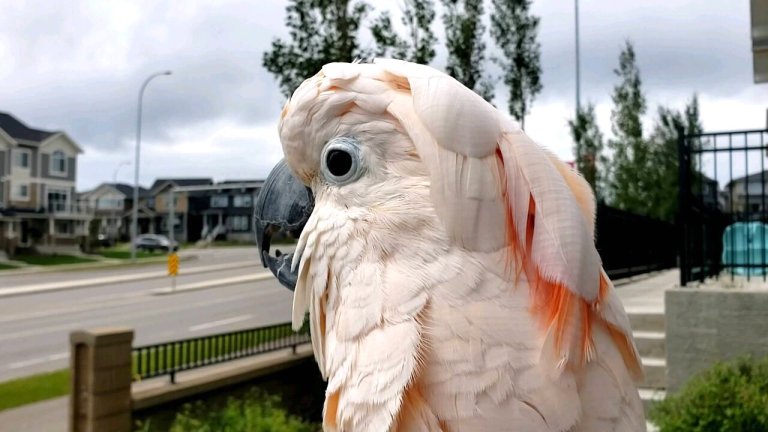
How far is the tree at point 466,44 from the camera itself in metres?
6.63

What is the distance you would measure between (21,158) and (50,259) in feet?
9.90

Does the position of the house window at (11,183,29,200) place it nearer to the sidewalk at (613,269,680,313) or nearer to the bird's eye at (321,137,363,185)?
the sidewalk at (613,269,680,313)

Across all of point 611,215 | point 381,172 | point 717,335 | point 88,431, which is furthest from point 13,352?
point 381,172

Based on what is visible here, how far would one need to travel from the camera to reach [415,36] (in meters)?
6.35

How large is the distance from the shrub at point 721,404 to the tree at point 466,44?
4039 millimetres

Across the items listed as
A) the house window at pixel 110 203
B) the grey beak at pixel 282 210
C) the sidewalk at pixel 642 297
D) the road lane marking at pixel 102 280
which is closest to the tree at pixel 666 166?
the sidewalk at pixel 642 297

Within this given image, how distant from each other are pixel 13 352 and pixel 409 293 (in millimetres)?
9473

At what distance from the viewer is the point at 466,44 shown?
664cm

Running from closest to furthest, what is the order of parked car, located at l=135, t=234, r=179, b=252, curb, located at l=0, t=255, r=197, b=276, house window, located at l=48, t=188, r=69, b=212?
curb, located at l=0, t=255, r=197, b=276 → house window, located at l=48, t=188, r=69, b=212 → parked car, located at l=135, t=234, r=179, b=252

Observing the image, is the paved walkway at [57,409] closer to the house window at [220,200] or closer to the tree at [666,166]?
the tree at [666,166]

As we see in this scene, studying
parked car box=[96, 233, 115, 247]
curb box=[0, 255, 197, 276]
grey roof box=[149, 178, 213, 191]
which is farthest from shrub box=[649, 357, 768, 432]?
grey roof box=[149, 178, 213, 191]

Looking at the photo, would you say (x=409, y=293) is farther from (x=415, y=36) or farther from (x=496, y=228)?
(x=415, y=36)

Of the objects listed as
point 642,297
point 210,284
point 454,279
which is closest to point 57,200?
point 210,284

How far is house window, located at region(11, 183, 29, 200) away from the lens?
11413mm
